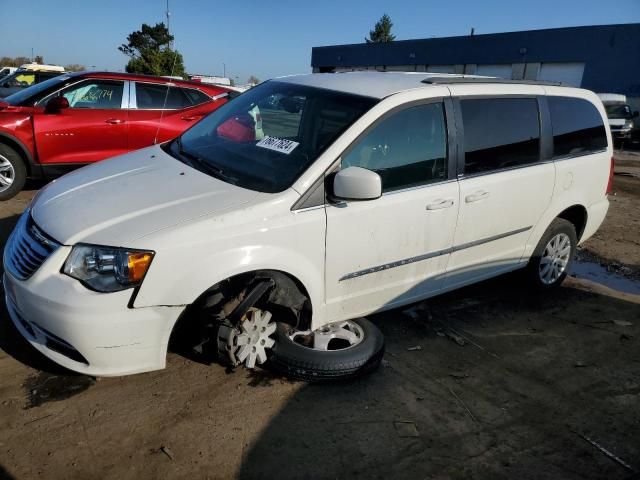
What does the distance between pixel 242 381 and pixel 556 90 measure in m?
3.47

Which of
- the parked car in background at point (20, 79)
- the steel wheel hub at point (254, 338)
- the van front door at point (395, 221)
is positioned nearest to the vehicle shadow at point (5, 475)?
the steel wheel hub at point (254, 338)

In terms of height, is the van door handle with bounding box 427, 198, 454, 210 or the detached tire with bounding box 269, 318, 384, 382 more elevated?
the van door handle with bounding box 427, 198, 454, 210

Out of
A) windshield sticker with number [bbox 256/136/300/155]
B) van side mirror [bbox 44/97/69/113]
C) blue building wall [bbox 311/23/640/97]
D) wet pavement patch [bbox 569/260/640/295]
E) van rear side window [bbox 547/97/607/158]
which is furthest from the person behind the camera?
blue building wall [bbox 311/23/640/97]

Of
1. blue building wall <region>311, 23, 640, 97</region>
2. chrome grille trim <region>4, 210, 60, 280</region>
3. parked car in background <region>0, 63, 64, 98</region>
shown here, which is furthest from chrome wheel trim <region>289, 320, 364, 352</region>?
blue building wall <region>311, 23, 640, 97</region>

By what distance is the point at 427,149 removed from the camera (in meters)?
3.31

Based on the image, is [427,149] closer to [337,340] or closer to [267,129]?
[267,129]

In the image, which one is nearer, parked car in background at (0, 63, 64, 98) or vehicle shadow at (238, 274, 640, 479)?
vehicle shadow at (238, 274, 640, 479)

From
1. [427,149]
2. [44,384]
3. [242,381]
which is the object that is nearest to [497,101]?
[427,149]

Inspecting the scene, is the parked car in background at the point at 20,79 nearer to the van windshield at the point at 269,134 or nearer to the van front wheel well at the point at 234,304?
the van windshield at the point at 269,134

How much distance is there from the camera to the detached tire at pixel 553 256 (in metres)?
4.35

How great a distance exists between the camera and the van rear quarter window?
3502mm

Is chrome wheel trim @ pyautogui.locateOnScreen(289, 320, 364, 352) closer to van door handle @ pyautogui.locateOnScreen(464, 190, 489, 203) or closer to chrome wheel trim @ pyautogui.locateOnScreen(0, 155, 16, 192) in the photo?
van door handle @ pyautogui.locateOnScreen(464, 190, 489, 203)

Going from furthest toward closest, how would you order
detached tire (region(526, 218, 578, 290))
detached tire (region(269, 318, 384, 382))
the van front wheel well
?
detached tire (region(526, 218, 578, 290))
detached tire (region(269, 318, 384, 382))
the van front wheel well

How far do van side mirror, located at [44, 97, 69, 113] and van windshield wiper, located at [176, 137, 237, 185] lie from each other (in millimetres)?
3669
